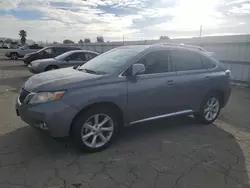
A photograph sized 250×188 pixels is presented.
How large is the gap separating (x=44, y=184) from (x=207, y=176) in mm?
2091

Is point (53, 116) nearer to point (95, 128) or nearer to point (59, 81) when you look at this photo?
point (59, 81)

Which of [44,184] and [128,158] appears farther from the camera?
[128,158]

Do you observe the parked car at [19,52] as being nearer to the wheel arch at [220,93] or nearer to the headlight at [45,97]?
the wheel arch at [220,93]

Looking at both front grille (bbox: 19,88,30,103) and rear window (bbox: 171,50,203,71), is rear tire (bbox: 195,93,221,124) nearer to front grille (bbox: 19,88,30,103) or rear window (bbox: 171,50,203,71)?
rear window (bbox: 171,50,203,71)

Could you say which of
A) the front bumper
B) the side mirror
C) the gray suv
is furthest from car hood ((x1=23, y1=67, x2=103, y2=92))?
the side mirror

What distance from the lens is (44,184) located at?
2850 mm

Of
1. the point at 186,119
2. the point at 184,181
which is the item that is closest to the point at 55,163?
the point at 184,181

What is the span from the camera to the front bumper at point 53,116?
10.7ft

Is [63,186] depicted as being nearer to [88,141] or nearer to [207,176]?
[88,141]

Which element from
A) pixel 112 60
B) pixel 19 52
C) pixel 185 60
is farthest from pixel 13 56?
pixel 185 60

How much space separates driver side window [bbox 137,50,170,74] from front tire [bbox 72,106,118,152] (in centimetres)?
105

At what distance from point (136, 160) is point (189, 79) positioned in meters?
2.03

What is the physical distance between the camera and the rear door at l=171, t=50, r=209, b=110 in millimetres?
4551

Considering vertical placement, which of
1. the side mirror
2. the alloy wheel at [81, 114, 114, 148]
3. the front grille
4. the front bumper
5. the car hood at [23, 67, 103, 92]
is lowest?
the alloy wheel at [81, 114, 114, 148]
